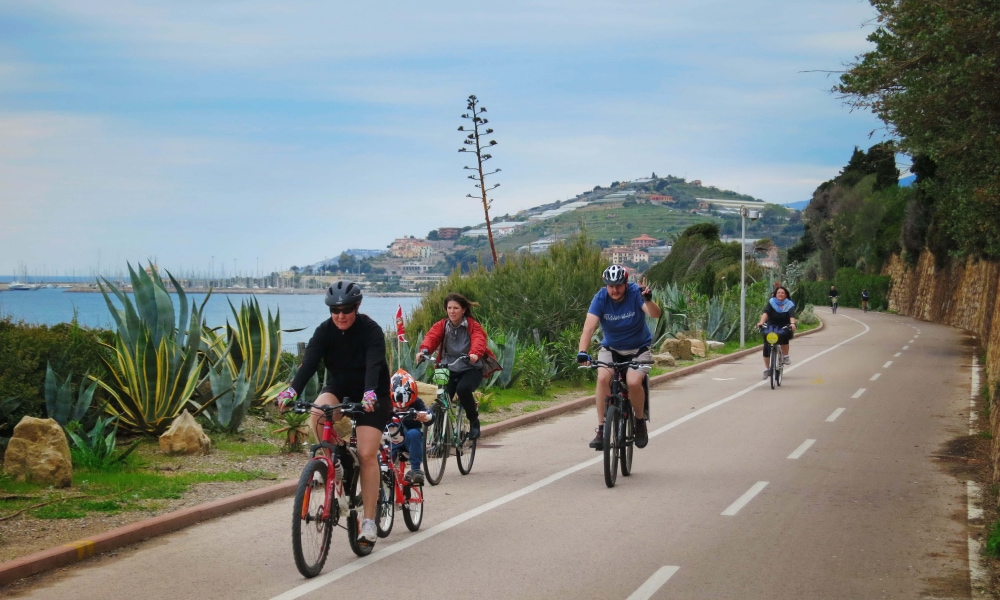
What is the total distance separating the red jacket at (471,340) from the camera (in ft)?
34.7

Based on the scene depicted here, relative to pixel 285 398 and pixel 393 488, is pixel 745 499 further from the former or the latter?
pixel 285 398

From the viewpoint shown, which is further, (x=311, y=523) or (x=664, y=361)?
(x=664, y=361)

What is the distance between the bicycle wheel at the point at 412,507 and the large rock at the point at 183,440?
12.6 ft

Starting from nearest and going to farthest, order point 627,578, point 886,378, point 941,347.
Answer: point 627,578 → point 886,378 → point 941,347

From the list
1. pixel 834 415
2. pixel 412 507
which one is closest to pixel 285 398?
pixel 412 507

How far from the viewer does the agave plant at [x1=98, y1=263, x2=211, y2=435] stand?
1172 centimetres

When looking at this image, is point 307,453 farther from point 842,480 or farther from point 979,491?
point 979,491

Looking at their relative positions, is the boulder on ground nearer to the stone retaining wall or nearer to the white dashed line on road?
the white dashed line on road

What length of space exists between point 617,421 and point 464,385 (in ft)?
5.33

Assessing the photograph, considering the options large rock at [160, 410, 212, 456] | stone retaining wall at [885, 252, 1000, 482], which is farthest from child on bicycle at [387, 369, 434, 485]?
stone retaining wall at [885, 252, 1000, 482]

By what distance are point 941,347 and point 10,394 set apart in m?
31.1

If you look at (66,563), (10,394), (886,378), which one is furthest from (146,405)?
(886,378)

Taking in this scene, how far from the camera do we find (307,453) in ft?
38.4

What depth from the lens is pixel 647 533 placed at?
8.02 m
